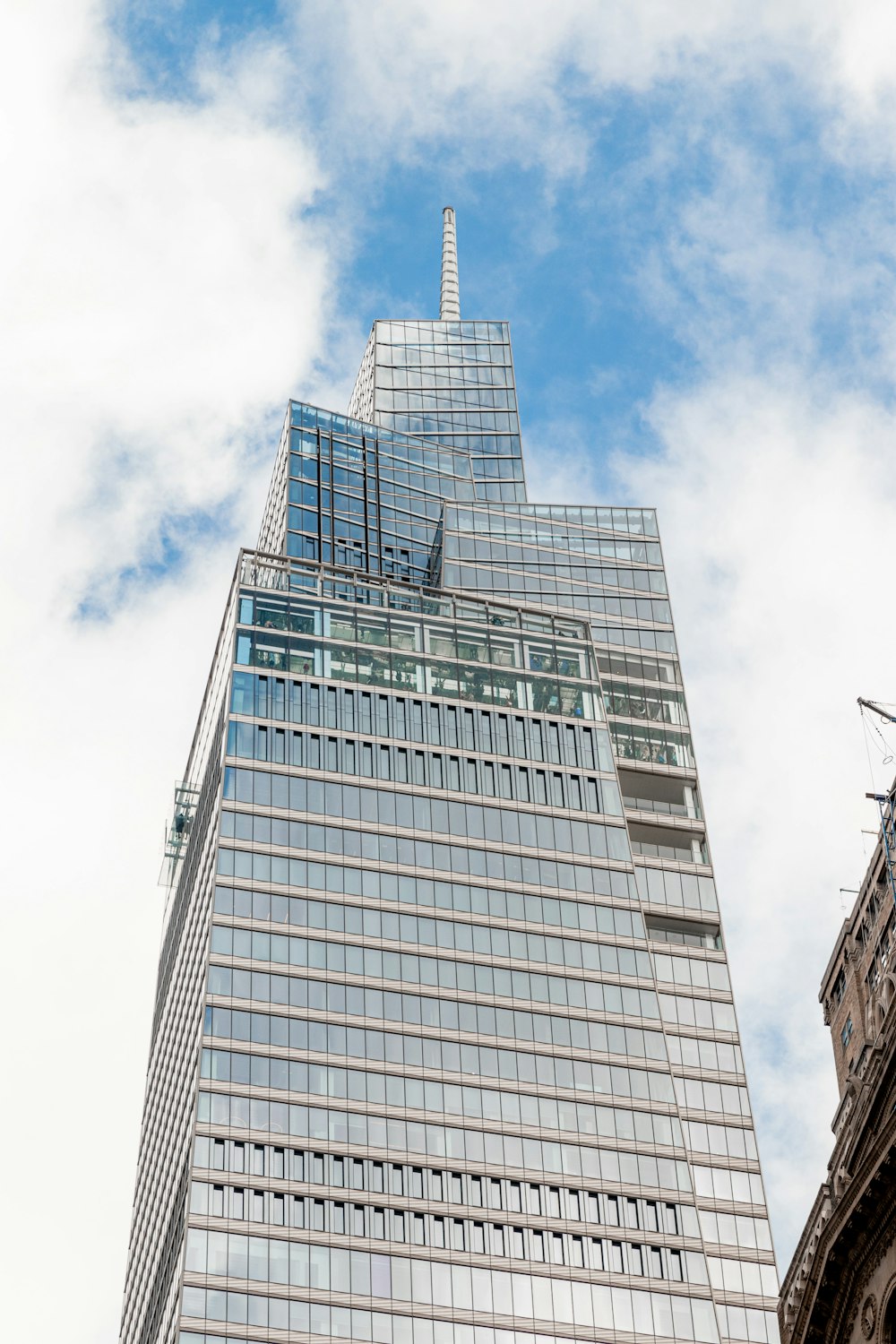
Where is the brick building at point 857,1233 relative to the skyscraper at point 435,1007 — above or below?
below

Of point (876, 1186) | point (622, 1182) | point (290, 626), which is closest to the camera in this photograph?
point (876, 1186)

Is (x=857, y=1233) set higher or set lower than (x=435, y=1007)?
lower

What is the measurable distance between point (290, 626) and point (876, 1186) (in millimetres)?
118177

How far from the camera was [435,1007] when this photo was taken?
148 meters

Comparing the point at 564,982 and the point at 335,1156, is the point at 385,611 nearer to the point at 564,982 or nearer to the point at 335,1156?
the point at 564,982

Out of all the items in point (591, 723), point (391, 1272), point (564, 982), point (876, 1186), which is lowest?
point (876, 1186)

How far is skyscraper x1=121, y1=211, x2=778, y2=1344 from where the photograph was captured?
440 ft

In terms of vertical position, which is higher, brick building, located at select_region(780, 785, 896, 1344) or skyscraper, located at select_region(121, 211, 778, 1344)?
skyscraper, located at select_region(121, 211, 778, 1344)

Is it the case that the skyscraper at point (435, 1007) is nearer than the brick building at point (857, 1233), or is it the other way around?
the brick building at point (857, 1233)

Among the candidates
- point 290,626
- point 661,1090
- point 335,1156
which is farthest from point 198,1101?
point 290,626

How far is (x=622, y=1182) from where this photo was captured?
14212 cm

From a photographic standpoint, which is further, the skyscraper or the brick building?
the skyscraper

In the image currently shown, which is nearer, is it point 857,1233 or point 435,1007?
point 857,1233

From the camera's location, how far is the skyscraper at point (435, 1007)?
134 meters
